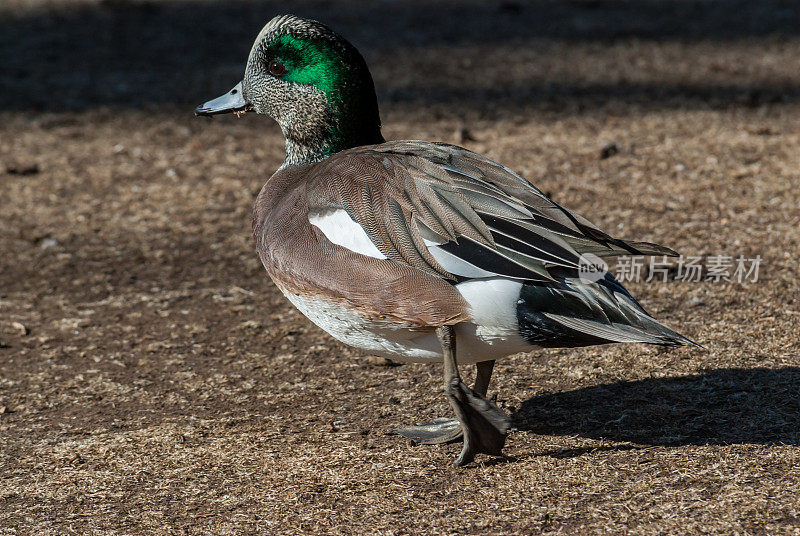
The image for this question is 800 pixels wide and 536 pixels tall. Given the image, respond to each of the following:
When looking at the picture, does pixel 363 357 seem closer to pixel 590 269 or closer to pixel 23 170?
pixel 590 269

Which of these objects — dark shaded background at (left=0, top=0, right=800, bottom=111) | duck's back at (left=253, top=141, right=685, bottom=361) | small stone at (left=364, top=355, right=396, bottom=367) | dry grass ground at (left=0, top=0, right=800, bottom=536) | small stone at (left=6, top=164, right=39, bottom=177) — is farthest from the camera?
dark shaded background at (left=0, top=0, right=800, bottom=111)

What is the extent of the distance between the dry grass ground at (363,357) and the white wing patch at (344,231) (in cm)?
65

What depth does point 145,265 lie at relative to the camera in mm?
4543

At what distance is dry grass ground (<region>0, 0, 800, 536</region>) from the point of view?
106 inches

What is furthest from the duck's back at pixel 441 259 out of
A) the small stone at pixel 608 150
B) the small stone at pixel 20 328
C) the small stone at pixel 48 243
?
the small stone at pixel 608 150

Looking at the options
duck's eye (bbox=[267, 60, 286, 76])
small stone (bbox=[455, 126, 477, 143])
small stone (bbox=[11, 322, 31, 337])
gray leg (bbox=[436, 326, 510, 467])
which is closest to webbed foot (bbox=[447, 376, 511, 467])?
gray leg (bbox=[436, 326, 510, 467])

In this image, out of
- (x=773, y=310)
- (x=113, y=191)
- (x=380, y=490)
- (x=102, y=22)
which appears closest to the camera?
(x=380, y=490)

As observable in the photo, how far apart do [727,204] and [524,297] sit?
2.44 meters

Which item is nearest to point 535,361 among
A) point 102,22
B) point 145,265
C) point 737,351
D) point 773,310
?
point 737,351

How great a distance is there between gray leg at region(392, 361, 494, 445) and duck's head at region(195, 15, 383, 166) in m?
0.91

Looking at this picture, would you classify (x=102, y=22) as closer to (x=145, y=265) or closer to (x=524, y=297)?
(x=145, y=265)

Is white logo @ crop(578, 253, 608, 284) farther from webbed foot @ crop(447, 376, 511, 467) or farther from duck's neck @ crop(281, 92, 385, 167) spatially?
duck's neck @ crop(281, 92, 385, 167)

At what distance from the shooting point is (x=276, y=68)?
3.37 m

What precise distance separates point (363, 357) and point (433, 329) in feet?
3.24
